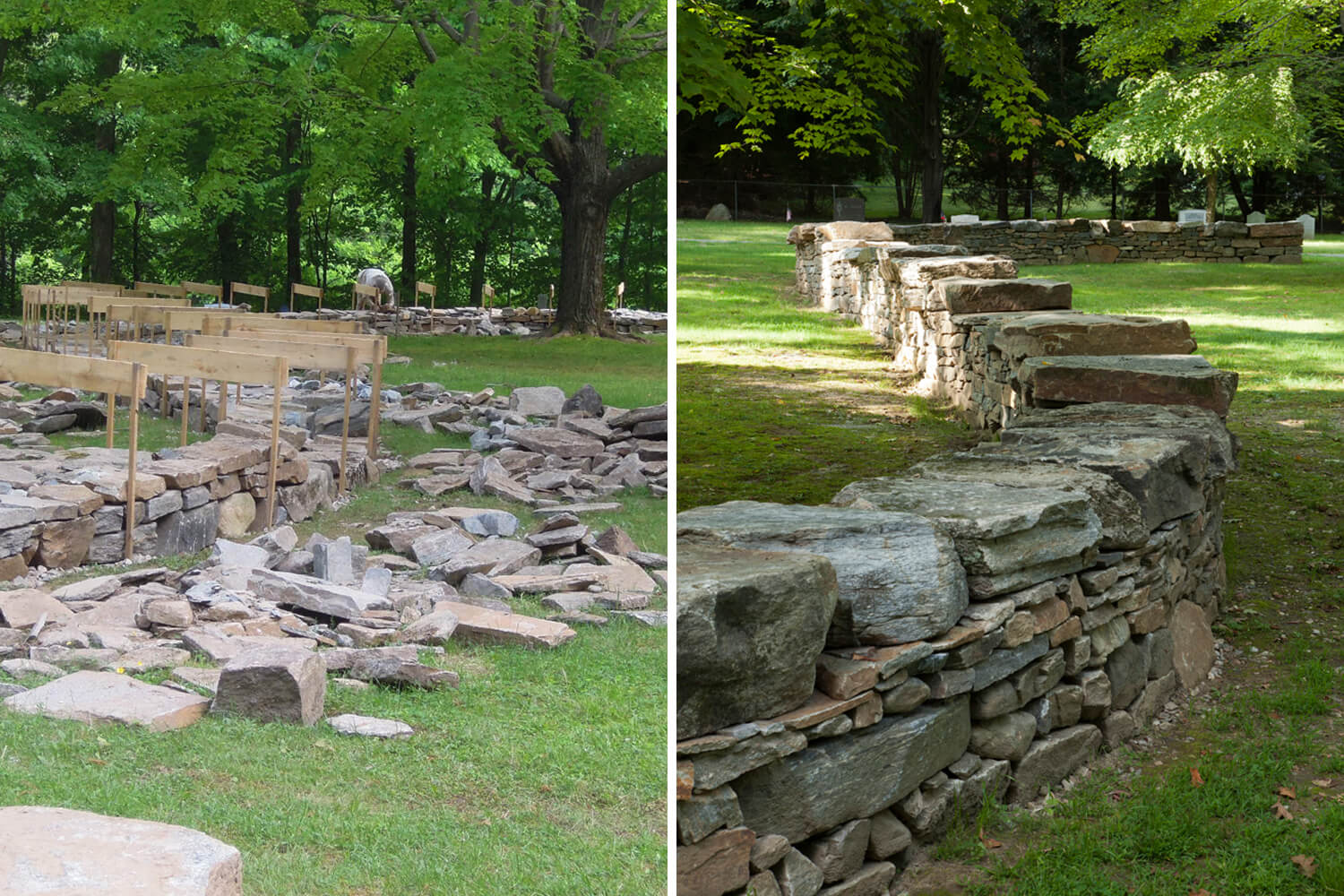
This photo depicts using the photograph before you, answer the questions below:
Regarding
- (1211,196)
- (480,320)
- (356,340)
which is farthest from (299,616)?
(1211,196)

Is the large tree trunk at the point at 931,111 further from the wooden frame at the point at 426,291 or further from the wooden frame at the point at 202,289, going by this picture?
the wooden frame at the point at 202,289

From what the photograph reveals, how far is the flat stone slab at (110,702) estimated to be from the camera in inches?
153

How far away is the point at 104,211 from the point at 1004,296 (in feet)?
21.4

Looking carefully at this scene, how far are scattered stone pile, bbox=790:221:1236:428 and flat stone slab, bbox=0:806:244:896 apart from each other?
470 centimetres

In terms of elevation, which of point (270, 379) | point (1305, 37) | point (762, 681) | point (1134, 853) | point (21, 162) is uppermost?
point (1305, 37)

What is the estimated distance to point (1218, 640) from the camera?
17.1 feet

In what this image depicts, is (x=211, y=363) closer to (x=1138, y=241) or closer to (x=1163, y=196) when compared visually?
(x=1138, y=241)

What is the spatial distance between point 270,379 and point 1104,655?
4.72m

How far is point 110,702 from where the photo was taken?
13.0 feet

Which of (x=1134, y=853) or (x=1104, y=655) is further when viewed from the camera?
(x=1104, y=655)

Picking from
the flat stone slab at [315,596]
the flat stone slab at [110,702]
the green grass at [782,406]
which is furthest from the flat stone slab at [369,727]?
the green grass at [782,406]

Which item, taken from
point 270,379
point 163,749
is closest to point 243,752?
point 163,749

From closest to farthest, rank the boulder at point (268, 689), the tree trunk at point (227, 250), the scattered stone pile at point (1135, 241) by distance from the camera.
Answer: the boulder at point (268, 689) → the tree trunk at point (227, 250) → the scattered stone pile at point (1135, 241)

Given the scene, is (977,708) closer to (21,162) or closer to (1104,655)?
(1104,655)
